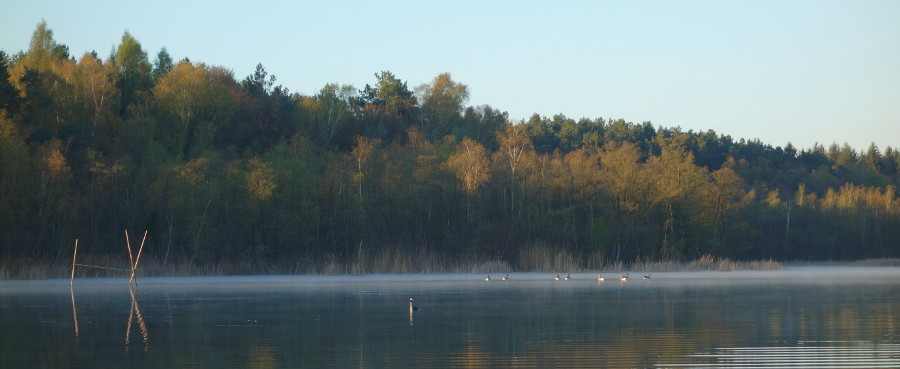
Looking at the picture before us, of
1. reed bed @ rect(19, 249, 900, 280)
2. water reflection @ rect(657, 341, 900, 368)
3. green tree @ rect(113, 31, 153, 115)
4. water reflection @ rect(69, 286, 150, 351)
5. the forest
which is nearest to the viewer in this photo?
water reflection @ rect(657, 341, 900, 368)

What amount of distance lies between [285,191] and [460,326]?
102ft

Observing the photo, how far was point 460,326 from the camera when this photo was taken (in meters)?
21.8

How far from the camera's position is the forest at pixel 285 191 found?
158 ft

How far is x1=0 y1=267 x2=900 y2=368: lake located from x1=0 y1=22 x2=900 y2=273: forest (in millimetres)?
9894

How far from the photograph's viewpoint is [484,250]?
50.8m

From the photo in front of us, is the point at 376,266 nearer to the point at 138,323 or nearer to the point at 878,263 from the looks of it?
the point at 138,323

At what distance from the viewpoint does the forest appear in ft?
158

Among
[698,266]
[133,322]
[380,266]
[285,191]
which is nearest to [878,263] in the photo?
[698,266]

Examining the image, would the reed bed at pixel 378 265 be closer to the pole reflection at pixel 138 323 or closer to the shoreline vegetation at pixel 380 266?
the shoreline vegetation at pixel 380 266

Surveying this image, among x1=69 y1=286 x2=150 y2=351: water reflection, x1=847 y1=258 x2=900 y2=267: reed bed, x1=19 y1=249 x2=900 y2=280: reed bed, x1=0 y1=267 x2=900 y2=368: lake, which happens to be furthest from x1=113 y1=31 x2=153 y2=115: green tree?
x1=847 y1=258 x2=900 y2=267: reed bed

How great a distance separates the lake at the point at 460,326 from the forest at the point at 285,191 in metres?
9.89

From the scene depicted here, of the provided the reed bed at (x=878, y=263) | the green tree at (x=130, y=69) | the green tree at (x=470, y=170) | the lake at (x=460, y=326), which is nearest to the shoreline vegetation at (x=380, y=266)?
the green tree at (x=470, y=170)

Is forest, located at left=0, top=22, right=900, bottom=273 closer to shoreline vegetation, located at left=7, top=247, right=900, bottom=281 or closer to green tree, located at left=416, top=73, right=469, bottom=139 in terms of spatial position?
shoreline vegetation, located at left=7, top=247, right=900, bottom=281

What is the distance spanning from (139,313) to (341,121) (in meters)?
43.6
